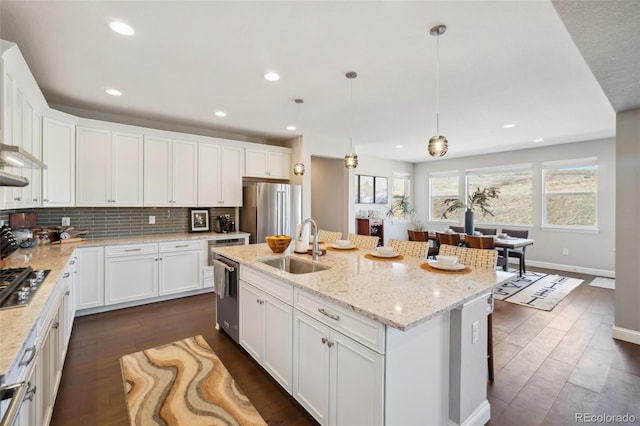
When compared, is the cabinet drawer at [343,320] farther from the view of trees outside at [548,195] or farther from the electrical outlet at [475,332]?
the view of trees outside at [548,195]

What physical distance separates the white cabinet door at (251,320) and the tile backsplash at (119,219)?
2568 millimetres

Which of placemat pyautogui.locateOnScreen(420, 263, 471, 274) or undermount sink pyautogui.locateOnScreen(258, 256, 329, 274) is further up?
placemat pyautogui.locateOnScreen(420, 263, 471, 274)

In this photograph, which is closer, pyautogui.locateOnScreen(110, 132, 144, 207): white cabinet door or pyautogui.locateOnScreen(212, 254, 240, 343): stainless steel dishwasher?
pyautogui.locateOnScreen(212, 254, 240, 343): stainless steel dishwasher

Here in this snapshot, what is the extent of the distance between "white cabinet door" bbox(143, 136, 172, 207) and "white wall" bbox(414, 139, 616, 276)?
686 cm

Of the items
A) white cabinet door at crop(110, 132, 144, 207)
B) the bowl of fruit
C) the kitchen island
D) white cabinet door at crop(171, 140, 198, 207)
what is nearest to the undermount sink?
the bowl of fruit

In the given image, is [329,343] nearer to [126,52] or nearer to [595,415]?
[595,415]

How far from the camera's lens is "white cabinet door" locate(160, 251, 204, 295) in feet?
13.1

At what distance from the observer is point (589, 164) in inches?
222

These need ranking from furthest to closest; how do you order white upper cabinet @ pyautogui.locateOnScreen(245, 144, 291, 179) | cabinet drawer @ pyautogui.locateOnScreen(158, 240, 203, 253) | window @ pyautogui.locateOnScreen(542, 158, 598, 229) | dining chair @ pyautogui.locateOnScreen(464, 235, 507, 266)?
window @ pyautogui.locateOnScreen(542, 158, 598, 229), white upper cabinet @ pyautogui.locateOnScreen(245, 144, 291, 179), dining chair @ pyautogui.locateOnScreen(464, 235, 507, 266), cabinet drawer @ pyautogui.locateOnScreen(158, 240, 203, 253)

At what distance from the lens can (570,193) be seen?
5863 mm

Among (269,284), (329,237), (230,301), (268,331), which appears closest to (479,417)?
(268,331)

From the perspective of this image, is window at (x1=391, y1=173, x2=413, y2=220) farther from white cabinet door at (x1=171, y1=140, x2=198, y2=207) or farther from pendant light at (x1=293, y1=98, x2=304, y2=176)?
white cabinet door at (x1=171, y1=140, x2=198, y2=207)

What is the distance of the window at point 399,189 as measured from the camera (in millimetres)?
8141

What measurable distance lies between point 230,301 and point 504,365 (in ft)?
8.33
